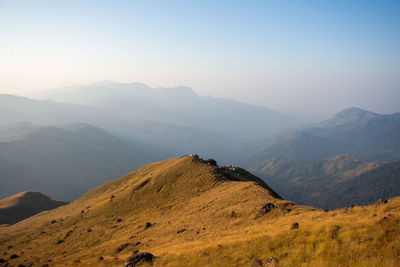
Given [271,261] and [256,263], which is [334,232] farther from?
[256,263]

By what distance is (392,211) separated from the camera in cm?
1805

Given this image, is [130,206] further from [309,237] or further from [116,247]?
[309,237]

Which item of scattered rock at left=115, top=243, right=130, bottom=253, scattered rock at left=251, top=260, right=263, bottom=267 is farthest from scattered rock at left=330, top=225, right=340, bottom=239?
scattered rock at left=115, top=243, right=130, bottom=253

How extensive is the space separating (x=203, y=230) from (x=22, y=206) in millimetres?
109615

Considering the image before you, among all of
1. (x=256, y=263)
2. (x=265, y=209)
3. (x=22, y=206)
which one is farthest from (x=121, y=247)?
(x=22, y=206)

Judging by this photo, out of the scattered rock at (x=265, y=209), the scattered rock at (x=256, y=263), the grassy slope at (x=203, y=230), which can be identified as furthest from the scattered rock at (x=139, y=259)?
the scattered rock at (x=265, y=209)

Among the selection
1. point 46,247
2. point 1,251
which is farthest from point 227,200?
point 1,251

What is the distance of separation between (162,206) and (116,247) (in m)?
15.0

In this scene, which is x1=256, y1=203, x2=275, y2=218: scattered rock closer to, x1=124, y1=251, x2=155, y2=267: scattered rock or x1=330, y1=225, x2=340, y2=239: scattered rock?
x1=330, y1=225, x2=340, y2=239: scattered rock

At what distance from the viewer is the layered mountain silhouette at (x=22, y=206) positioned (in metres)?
90.7

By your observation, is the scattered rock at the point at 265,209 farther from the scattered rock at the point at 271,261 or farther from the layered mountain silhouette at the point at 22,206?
the layered mountain silhouette at the point at 22,206

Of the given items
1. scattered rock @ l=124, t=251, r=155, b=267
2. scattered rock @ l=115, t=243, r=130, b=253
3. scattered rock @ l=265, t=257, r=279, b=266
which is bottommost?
scattered rock @ l=115, t=243, r=130, b=253

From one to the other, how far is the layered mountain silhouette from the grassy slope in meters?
39.1

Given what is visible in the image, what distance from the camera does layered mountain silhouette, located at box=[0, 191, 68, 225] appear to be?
3569 inches
